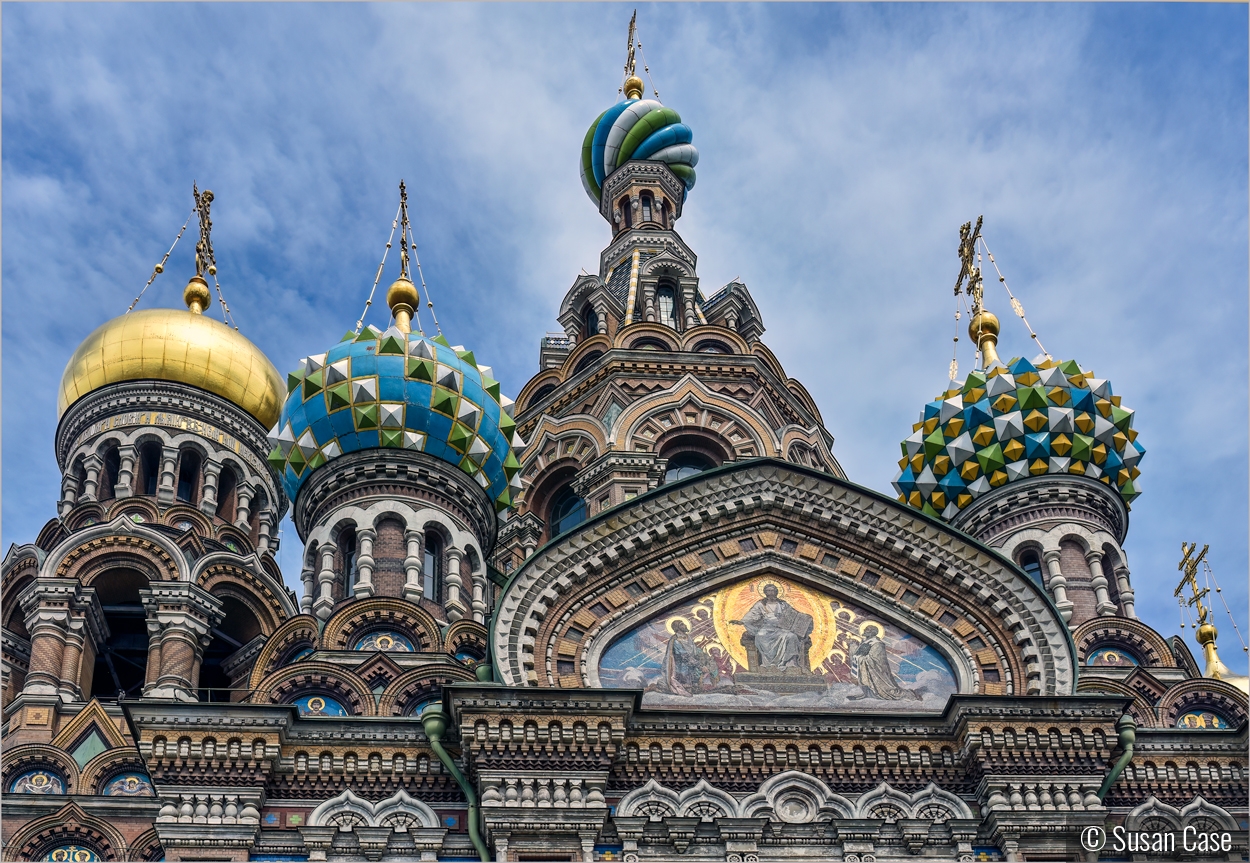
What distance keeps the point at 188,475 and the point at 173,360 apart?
4.46 feet

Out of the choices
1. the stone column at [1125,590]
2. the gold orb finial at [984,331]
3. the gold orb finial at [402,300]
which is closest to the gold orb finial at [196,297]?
the gold orb finial at [402,300]

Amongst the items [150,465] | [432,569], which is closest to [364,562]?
[432,569]

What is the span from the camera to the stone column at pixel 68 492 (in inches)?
828

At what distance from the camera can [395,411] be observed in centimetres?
1711

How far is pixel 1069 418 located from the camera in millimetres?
18406

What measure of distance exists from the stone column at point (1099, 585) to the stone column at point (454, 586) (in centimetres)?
586

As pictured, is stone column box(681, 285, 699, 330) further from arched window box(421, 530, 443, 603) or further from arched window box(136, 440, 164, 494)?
arched window box(136, 440, 164, 494)

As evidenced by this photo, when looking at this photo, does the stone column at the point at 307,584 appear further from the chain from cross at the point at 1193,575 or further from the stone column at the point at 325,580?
the chain from cross at the point at 1193,575

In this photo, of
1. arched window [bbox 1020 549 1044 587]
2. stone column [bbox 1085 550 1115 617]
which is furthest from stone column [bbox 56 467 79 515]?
stone column [bbox 1085 550 1115 617]

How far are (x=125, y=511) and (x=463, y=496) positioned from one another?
493cm

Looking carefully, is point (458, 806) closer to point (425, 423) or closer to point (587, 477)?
point (425, 423)

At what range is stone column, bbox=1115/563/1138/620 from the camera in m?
17.7

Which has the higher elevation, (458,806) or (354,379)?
(354,379)

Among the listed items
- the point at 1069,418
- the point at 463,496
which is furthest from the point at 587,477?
the point at 1069,418
